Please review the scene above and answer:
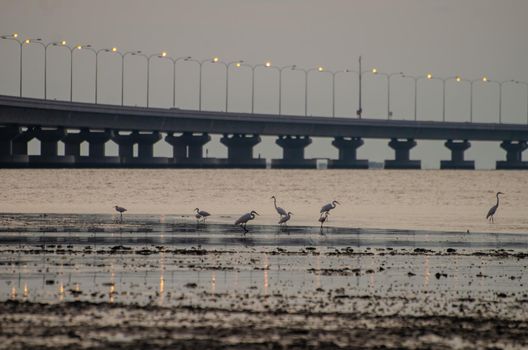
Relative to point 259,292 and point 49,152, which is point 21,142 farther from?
point 259,292

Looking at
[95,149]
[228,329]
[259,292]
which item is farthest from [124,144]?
[228,329]

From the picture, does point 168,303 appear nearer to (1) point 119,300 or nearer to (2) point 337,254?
(1) point 119,300

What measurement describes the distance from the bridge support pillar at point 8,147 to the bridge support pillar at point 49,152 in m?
9.06

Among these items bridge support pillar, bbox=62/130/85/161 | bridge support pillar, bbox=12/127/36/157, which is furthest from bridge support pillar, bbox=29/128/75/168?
bridge support pillar, bbox=12/127/36/157

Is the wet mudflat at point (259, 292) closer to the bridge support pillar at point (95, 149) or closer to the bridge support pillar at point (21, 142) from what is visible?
the bridge support pillar at point (21, 142)

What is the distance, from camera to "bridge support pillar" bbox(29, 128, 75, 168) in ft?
577

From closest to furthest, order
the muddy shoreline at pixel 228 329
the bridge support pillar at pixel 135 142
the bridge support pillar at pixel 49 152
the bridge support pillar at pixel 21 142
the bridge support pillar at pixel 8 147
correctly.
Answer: the muddy shoreline at pixel 228 329, the bridge support pillar at pixel 8 147, the bridge support pillar at pixel 21 142, the bridge support pillar at pixel 49 152, the bridge support pillar at pixel 135 142

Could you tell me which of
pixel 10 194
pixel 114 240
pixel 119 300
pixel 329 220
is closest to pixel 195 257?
pixel 114 240

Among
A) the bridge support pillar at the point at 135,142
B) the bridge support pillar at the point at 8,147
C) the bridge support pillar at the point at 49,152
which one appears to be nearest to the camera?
the bridge support pillar at the point at 8,147

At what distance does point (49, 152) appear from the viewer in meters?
179

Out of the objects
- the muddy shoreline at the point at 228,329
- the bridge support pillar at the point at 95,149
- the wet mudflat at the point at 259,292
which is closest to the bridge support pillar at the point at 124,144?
the bridge support pillar at the point at 95,149

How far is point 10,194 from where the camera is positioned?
310ft

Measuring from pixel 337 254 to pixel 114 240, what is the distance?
8.02 m

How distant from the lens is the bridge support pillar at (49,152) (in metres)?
176
